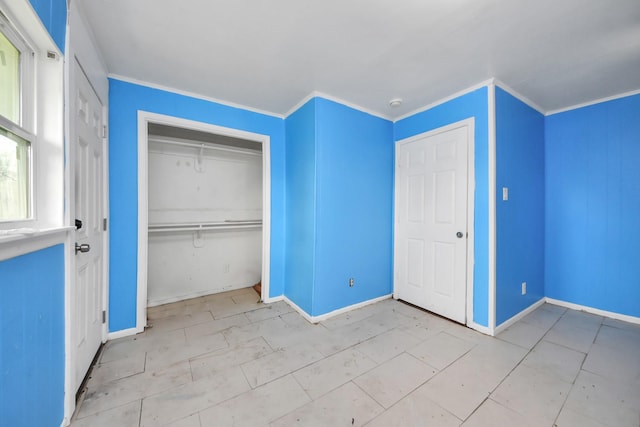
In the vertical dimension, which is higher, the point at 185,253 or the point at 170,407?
the point at 185,253

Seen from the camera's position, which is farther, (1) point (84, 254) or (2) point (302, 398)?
(1) point (84, 254)

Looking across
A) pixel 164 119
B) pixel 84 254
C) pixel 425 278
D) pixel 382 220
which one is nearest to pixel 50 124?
pixel 84 254

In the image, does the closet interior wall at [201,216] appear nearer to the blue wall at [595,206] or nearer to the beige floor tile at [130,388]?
the beige floor tile at [130,388]

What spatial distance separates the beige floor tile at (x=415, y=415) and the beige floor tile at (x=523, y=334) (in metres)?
1.24

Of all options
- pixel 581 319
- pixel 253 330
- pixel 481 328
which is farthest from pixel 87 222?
pixel 581 319

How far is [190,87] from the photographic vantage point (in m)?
2.43

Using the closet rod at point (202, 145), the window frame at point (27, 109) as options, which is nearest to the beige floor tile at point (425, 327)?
the window frame at point (27, 109)

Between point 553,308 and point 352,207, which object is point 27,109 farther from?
point 553,308

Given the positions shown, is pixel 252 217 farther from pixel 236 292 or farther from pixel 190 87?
pixel 190 87

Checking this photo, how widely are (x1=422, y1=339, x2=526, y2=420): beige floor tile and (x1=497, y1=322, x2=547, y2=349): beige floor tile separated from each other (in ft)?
0.36

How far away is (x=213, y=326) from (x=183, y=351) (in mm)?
441

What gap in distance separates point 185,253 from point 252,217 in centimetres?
103

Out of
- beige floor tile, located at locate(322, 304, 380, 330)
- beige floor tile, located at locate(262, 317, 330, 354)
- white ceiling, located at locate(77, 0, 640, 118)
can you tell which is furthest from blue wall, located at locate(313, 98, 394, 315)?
white ceiling, located at locate(77, 0, 640, 118)

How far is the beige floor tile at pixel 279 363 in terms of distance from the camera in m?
1.71
